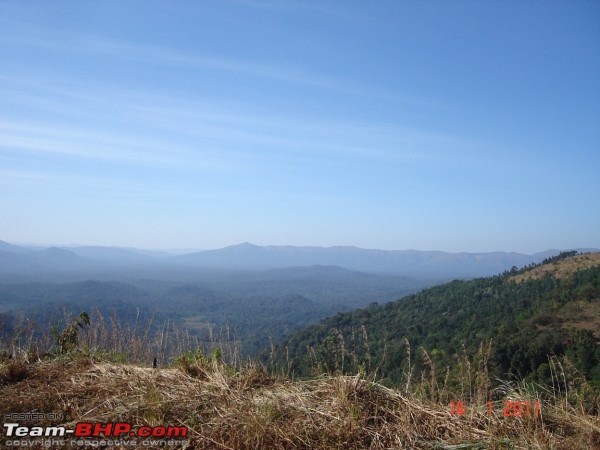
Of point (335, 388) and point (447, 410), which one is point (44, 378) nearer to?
point (335, 388)

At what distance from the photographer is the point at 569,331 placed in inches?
1124

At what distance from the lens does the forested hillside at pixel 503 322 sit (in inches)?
885

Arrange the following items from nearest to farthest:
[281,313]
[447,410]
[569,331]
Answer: [447,410]
[569,331]
[281,313]

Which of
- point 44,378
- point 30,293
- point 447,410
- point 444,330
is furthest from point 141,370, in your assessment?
point 30,293

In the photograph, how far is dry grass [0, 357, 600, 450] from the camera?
7.16 ft

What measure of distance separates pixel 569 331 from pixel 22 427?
35946 mm

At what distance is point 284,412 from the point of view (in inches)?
97.0

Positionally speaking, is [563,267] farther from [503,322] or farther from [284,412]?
[284,412]
